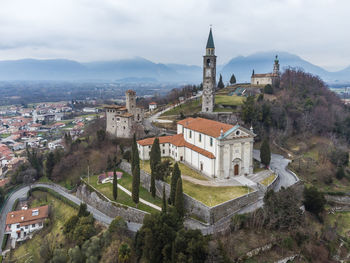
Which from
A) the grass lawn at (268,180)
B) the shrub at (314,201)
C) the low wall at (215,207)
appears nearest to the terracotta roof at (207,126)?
the grass lawn at (268,180)

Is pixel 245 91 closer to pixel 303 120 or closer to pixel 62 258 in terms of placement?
pixel 303 120

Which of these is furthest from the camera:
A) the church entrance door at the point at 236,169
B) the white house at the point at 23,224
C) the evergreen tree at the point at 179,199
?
the white house at the point at 23,224

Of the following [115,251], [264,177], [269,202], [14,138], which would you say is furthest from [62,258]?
[14,138]

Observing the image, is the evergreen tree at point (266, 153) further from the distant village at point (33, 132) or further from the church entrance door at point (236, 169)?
the distant village at point (33, 132)

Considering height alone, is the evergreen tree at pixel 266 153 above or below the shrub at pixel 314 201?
above

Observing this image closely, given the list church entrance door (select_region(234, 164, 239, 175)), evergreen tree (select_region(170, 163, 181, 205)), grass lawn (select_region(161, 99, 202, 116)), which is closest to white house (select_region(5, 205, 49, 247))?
evergreen tree (select_region(170, 163, 181, 205))

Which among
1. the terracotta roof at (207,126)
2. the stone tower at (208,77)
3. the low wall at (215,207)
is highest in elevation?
the stone tower at (208,77)
